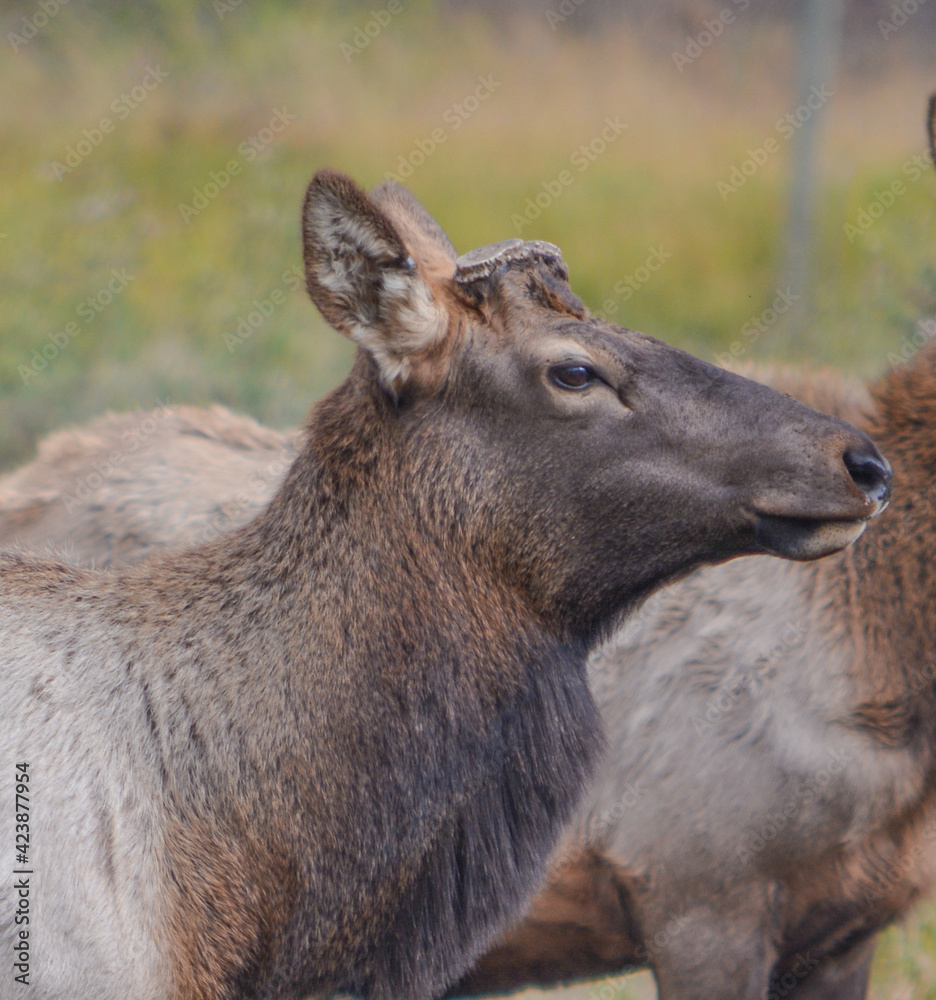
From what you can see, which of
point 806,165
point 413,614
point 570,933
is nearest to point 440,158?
point 806,165

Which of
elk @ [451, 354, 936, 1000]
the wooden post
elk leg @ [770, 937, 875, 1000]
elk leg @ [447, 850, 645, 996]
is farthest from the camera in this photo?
the wooden post

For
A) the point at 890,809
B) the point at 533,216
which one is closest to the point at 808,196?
the point at 533,216

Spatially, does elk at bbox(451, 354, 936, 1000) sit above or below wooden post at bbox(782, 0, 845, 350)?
below

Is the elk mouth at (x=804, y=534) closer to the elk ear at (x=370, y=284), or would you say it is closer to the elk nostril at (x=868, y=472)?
the elk nostril at (x=868, y=472)

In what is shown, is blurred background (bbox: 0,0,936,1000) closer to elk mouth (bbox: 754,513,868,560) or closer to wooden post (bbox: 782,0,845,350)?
wooden post (bbox: 782,0,845,350)

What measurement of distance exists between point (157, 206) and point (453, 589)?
10.7 meters

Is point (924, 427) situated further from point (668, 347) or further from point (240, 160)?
point (240, 160)

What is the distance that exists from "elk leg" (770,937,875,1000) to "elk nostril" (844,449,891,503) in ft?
6.80

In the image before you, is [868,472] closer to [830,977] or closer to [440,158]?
[830,977]

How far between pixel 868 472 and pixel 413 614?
1.08 m

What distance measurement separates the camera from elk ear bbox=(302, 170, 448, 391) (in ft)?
9.70

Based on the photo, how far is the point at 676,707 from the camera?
13.4 ft

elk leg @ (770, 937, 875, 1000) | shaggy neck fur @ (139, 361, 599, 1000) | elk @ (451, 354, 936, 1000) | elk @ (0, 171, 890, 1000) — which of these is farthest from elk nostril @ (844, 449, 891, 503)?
elk leg @ (770, 937, 875, 1000)

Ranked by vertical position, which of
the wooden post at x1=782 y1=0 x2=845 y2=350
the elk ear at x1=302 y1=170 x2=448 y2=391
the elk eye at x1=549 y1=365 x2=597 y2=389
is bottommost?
the elk eye at x1=549 y1=365 x2=597 y2=389
